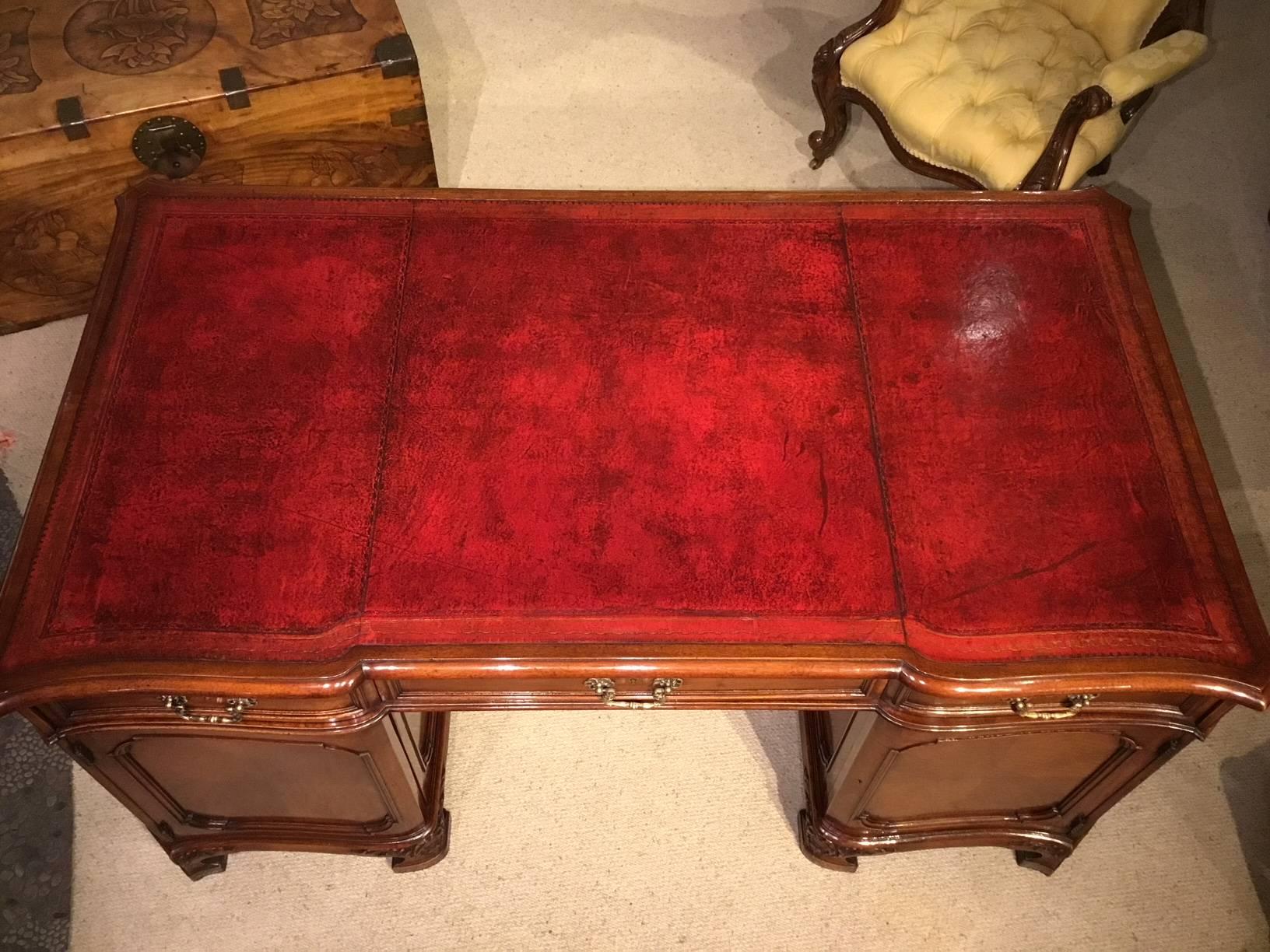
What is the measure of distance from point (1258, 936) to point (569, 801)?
1.46 meters

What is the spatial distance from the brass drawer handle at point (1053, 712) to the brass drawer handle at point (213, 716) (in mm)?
1122

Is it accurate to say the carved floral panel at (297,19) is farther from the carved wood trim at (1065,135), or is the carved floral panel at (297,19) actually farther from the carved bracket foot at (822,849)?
the carved bracket foot at (822,849)

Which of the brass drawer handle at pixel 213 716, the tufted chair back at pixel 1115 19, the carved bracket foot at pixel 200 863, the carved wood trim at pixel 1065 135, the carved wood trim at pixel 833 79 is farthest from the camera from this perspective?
the carved wood trim at pixel 833 79

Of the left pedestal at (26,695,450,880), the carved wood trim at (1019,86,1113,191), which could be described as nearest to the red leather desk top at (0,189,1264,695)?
the left pedestal at (26,695,450,880)

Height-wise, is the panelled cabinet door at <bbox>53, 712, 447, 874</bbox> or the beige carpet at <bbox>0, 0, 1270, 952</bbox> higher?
the panelled cabinet door at <bbox>53, 712, 447, 874</bbox>

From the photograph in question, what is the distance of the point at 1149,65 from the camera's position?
2191 millimetres

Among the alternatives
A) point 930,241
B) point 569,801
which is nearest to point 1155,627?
point 930,241

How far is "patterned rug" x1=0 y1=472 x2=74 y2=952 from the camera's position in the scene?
1861mm

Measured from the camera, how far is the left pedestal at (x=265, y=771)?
4.47ft

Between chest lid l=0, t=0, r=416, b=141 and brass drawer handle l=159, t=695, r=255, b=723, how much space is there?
5.04ft

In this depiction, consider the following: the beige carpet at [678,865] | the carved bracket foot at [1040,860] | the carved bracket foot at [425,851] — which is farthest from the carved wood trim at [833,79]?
the carved bracket foot at [425,851]

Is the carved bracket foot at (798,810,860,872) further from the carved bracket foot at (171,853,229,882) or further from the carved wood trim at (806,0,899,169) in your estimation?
the carved wood trim at (806,0,899,169)

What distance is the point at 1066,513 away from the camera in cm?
146

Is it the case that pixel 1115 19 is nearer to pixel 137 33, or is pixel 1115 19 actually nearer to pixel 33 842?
pixel 137 33
